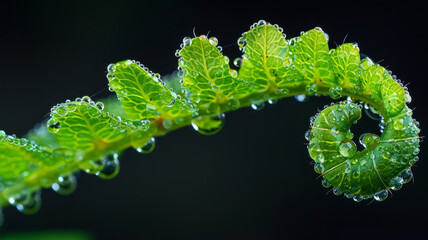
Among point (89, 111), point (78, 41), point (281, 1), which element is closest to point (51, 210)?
point (78, 41)

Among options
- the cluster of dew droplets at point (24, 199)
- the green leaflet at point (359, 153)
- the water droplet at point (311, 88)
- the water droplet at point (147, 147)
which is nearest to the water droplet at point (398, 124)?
the green leaflet at point (359, 153)

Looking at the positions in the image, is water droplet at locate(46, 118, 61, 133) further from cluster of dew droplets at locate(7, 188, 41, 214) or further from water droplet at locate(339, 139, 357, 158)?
water droplet at locate(339, 139, 357, 158)

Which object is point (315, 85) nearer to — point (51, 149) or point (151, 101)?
point (151, 101)

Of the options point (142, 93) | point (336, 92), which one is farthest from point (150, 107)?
point (336, 92)

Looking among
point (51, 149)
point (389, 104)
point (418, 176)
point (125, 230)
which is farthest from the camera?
point (418, 176)

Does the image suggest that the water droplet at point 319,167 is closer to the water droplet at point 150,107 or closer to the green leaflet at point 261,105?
the green leaflet at point 261,105

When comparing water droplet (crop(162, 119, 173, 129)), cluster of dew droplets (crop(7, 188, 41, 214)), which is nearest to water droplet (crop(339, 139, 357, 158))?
water droplet (crop(162, 119, 173, 129))

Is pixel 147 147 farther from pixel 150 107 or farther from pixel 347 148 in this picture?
pixel 347 148

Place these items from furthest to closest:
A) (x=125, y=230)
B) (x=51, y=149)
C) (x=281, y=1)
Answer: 1. (x=281, y=1)
2. (x=125, y=230)
3. (x=51, y=149)
